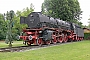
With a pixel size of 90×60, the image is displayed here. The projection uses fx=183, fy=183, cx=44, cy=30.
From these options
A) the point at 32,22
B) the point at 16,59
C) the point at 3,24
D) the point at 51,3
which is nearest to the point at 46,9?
the point at 51,3

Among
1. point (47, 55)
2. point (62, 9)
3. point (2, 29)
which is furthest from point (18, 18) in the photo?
point (47, 55)

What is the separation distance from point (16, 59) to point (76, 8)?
162 ft

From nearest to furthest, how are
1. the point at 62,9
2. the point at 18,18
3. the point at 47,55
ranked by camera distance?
the point at 47,55 → the point at 18,18 → the point at 62,9

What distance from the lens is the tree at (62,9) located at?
174ft

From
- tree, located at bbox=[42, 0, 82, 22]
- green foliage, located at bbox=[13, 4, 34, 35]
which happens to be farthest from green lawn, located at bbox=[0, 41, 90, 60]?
tree, located at bbox=[42, 0, 82, 22]

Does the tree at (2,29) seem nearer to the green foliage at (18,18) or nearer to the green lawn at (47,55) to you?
the green foliage at (18,18)

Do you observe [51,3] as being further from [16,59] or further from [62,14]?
[16,59]

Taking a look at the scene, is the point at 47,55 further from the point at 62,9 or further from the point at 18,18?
the point at 62,9

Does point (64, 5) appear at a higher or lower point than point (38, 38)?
higher

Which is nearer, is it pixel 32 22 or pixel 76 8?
pixel 32 22

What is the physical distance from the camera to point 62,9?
177 feet

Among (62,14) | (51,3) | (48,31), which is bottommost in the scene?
(48,31)

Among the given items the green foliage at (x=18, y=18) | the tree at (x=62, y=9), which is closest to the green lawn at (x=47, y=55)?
the green foliage at (x=18, y=18)

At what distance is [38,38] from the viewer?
842 inches
